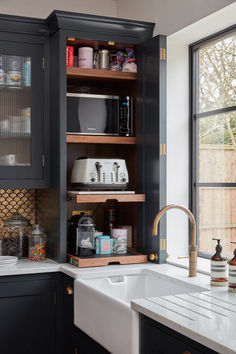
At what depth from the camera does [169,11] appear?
3.08m

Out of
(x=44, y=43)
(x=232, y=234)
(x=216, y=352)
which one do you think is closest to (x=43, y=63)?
(x=44, y=43)

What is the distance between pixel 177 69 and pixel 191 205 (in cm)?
87

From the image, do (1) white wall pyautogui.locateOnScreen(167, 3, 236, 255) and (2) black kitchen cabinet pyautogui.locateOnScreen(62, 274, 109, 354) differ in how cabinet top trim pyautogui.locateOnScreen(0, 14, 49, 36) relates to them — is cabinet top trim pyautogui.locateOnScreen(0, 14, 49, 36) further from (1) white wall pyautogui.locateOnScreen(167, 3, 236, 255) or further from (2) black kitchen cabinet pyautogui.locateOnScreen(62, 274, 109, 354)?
(2) black kitchen cabinet pyautogui.locateOnScreen(62, 274, 109, 354)

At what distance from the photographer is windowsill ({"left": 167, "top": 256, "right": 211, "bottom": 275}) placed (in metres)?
2.77

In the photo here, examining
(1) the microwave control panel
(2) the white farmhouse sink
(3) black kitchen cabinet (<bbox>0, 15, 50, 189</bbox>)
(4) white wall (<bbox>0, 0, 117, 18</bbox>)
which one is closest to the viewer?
(2) the white farmhouse sink

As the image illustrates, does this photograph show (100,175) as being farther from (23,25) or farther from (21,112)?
(23,25)

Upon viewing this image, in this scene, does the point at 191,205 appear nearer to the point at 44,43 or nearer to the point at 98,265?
the point at 98,265

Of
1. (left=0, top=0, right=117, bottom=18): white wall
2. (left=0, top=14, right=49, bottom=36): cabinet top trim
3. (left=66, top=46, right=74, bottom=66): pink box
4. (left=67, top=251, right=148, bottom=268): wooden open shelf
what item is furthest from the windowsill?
(left=0, top=0, right=117, bottom=18): white wall

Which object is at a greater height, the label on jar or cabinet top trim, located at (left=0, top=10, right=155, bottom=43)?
cabinet top trim, located at (left=0, top=10, right=155, bottom=43)

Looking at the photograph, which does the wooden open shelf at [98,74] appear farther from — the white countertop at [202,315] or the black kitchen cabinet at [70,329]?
the white countertop at [202,315]

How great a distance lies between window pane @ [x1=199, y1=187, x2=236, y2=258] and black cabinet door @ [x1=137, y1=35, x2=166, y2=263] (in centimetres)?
30

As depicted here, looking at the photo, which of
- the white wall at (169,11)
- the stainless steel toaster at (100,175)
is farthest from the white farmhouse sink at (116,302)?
the white wall at (169,11)

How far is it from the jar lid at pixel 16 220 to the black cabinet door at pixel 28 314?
510mm

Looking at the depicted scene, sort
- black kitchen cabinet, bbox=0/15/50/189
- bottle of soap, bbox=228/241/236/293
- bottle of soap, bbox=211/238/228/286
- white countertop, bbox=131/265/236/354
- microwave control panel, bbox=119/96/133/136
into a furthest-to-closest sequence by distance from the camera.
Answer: microwave control panel, bbox=119/96/133/136 → black kitchen cabinet, bbox=0/15/50/189 → bottle of soap, bbox=211/238/228/286 → bottle of soap, bbox=228/241/236/293 → white countertop, bbox=131/265/236/354
